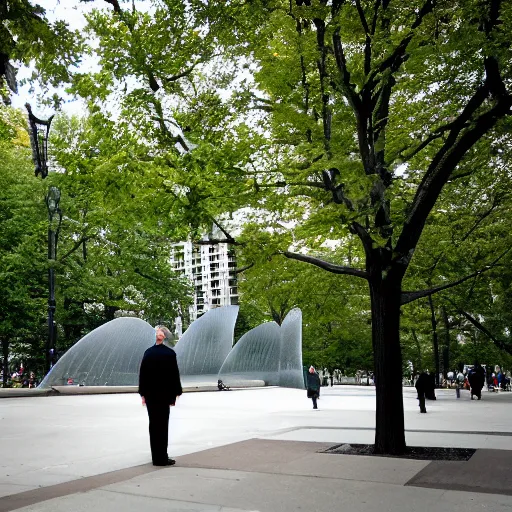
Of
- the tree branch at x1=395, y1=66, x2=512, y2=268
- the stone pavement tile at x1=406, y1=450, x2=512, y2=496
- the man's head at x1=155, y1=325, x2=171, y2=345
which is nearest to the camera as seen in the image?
the stone pavement tile at x1=406, y1=450, x2=512, y2=496

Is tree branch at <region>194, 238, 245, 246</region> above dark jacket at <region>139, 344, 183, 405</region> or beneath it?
above

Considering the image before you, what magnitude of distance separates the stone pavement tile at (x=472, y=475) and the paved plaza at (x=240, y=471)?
0.04 feet

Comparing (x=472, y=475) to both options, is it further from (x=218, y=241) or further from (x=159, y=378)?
(x=218, y=241)

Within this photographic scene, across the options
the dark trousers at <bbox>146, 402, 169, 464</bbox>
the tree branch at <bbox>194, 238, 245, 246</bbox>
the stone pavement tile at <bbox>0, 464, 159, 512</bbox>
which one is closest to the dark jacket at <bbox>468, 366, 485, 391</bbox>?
the tree branch at <bbox>194, 238, 245, 246</bbox>

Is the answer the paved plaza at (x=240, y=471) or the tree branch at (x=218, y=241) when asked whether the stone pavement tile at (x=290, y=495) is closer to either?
the paved plaza at (x=240, y=471)

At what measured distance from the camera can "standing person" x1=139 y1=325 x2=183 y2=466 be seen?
6.69 metres

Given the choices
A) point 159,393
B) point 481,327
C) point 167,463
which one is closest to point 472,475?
point 167,463

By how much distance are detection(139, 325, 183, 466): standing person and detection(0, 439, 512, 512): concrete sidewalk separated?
25 cm

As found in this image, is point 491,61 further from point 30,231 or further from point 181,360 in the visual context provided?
point 181,360

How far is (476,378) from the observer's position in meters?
25.0

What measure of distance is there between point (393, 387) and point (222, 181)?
4.31 m

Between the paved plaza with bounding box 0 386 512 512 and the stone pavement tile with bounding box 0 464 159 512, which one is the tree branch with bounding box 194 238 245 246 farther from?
the stone pavement tile with bounding box 0 464 159 512

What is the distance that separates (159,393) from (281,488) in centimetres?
207

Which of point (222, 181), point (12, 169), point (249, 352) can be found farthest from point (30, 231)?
point (222, 181)
